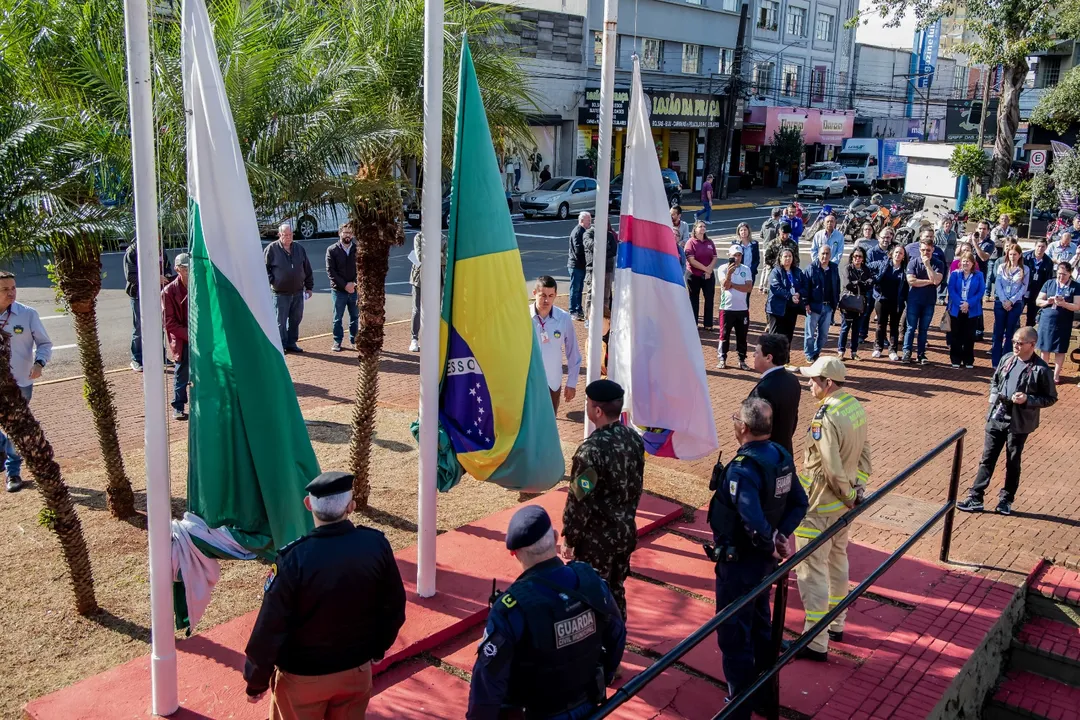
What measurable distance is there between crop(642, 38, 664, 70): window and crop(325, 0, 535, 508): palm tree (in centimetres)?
3997

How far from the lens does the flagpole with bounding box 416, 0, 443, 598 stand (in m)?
5.88

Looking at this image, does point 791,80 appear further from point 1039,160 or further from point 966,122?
point 1039,160

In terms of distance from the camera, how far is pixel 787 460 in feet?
17.9

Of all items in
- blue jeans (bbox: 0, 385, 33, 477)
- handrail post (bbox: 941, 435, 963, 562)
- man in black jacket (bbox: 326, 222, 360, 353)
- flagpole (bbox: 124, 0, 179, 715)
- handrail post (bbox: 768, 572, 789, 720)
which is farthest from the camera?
man in black jacket (bbox: 326, 222, 360, 353)


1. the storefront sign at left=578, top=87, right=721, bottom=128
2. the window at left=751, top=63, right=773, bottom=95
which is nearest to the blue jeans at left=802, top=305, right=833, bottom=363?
the storefront sign at left=578, top=87, right=721, bottom=128

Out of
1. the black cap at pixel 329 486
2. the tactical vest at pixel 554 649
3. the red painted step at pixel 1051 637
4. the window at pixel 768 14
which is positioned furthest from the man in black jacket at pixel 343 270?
A: the window at pixel 768 14

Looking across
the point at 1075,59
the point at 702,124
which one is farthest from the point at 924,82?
the point at 1075,59

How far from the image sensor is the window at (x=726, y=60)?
5100 centimetres

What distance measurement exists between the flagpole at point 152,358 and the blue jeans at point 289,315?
849cm

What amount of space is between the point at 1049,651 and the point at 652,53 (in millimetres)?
43697

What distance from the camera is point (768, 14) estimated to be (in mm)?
53781

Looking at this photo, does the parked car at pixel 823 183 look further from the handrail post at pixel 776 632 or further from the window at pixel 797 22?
the handrail post at pixel 776 632

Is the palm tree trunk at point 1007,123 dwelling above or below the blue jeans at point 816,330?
above

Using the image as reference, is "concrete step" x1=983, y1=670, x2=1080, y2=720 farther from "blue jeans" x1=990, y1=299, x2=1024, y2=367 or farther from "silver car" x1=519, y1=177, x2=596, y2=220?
"silver car" x1=519, y1=177, x2=596, y2=220
